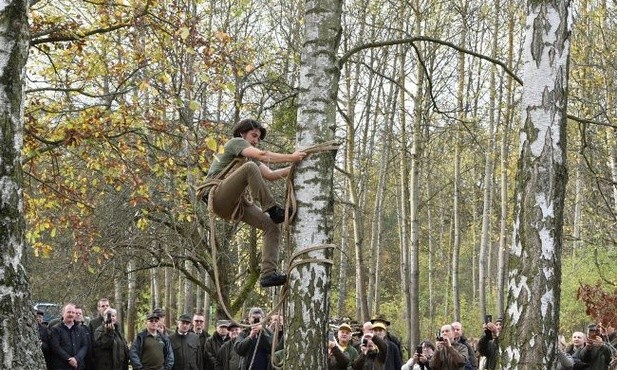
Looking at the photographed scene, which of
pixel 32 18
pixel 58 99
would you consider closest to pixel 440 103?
pixel 58 99

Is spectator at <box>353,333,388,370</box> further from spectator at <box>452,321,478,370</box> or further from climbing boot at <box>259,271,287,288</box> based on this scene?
climbing boot at <box>259,271,287,288</box>

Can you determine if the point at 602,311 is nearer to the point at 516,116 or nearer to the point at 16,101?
the point at 516,116

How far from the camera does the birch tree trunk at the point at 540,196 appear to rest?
5.62 meters

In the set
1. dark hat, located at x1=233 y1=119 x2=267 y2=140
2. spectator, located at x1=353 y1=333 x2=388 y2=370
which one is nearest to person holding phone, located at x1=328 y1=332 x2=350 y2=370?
spectator, located at x1=353 y1=333 x2=388 y2=370

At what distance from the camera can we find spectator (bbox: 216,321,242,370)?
468 inches

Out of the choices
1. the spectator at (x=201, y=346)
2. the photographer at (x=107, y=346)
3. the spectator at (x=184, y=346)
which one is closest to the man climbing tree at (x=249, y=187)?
the photographer at (x=107, y=346)

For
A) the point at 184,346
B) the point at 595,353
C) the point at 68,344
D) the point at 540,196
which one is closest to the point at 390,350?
the point at 184,346

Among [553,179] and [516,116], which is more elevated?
[516,116]

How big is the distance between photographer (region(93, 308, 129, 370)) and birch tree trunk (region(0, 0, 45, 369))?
5640 millimetres

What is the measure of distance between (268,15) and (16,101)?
52.1ft

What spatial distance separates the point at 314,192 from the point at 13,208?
2048 mm

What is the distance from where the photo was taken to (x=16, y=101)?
18.0 ft

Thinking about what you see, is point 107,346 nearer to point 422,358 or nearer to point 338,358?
point 338,358

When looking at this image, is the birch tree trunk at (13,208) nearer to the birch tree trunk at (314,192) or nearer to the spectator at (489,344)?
the birch tree trunk at (314,192)
